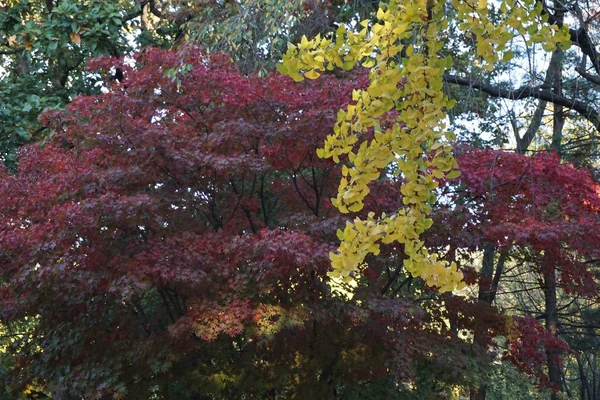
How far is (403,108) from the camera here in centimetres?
161

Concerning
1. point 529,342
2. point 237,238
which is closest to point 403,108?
point 237,238

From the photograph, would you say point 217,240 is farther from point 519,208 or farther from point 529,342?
point 529,342

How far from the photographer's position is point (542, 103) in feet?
29.3

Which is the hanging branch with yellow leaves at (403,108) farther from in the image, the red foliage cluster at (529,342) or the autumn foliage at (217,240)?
the red foliage cluster at (529,342)

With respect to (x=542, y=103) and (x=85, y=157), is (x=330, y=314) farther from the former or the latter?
(x=542, y=103)

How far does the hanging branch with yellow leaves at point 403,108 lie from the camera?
5.13 ft

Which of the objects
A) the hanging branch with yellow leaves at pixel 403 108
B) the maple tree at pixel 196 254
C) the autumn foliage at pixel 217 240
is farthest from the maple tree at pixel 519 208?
the hanging branch with yellow leaves at pixel 403 108

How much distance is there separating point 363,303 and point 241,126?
1.61 metres

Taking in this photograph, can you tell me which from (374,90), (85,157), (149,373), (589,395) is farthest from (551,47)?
Result: (589,395)

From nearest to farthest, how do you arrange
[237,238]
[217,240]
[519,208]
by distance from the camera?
[237,238]
[217,240]
[519,208]

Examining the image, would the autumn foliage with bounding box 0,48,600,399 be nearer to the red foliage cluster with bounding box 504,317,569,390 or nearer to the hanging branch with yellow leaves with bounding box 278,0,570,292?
the red foliage cluster with bounding box 504,317,569,390

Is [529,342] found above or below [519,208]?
below

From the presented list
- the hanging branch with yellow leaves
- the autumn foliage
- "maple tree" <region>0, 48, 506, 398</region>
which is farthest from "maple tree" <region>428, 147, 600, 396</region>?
the hanging branch with yellow leaves

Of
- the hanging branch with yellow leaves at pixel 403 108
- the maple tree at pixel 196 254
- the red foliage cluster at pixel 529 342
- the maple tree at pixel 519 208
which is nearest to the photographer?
the hanging branch with yellow leaves at pixel 403 108
